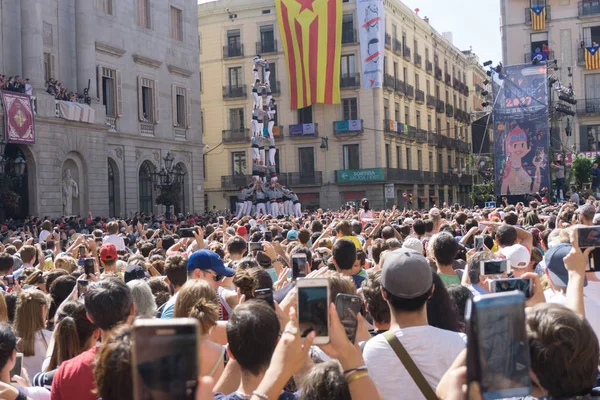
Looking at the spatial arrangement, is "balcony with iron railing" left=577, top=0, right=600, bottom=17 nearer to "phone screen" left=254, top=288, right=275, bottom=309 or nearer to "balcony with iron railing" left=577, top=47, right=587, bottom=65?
"balcony with iron railing" left=577, top=47, right=587, bottom=65

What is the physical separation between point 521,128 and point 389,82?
1653 centimetres

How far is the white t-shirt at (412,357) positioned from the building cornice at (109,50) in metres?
32.6

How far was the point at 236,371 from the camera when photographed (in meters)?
3.74

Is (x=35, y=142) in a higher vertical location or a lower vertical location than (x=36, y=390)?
higher

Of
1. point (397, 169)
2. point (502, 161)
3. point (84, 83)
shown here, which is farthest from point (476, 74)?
point (84, 83)

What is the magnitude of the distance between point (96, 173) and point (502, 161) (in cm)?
1848

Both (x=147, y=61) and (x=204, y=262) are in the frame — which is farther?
(x=147, y=61)

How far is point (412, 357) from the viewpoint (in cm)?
344

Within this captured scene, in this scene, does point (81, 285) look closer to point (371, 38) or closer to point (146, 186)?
point (146, 186)

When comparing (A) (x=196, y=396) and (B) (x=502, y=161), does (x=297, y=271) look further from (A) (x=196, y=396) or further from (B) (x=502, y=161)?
(B) (x=502, y=161)

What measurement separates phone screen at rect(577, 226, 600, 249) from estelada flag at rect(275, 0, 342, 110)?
144ft

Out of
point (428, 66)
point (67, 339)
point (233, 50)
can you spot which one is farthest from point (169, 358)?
point (428, 66)

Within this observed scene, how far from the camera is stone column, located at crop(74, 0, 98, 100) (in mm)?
32531

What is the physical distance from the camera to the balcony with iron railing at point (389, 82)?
1932 inches
